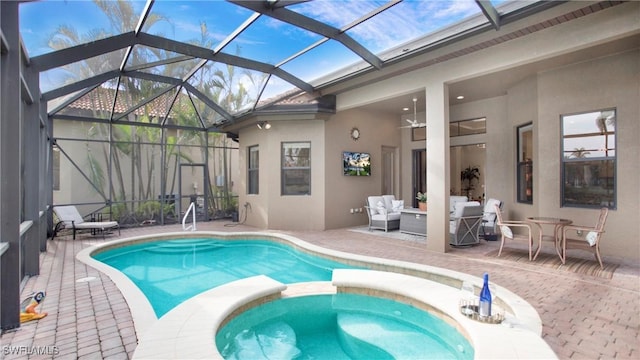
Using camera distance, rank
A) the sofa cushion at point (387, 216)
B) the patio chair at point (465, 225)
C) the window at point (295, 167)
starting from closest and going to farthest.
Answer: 1. the patio chair at point (465, 225)
2. the sofa cushion at point (387, 216)
3. the window at point (295, 167)

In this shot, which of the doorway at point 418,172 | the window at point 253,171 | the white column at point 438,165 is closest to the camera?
the white column at point 438,165

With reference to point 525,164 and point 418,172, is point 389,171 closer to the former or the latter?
A: point 418,172

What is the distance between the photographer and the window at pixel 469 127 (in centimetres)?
972

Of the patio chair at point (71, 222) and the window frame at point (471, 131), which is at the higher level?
the window frame at point (471, 131)

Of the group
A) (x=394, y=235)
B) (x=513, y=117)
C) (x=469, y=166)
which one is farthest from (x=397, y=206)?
(x=469, y=166)

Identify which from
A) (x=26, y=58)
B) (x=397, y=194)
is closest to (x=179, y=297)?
(x=26, y=58)

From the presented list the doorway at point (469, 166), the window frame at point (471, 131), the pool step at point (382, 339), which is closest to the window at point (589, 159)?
the window frame at point (471, 131)

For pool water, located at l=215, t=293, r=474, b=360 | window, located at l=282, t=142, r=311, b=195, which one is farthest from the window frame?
pool water, located at l=215, t=293, r=474, b=360

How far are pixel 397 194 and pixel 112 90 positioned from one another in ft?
30.6

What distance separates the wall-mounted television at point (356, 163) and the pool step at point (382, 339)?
621 cm

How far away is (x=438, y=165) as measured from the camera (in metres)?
6.54

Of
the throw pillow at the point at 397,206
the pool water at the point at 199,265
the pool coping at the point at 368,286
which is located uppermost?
the throw pillow at the point at 397,206

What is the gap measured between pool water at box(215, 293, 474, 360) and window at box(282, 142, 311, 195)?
18.4 feet

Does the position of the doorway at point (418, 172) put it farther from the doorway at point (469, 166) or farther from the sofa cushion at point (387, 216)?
the doorway at point (469, 166)
